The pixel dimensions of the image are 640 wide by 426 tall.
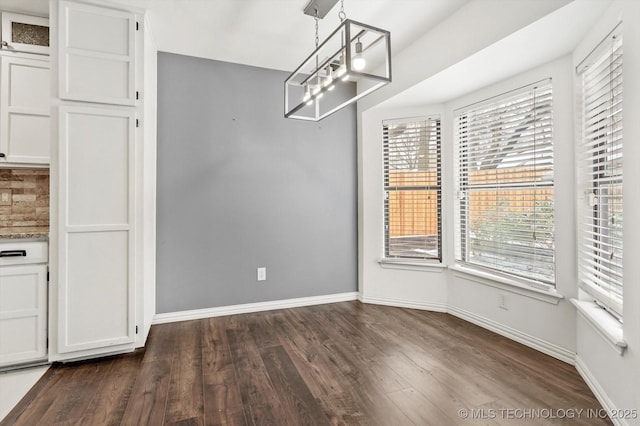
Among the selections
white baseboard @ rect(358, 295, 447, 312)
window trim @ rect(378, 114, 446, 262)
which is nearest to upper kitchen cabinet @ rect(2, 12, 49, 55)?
window trim @ rect(378, 114, 446, 262)

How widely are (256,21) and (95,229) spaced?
206cm

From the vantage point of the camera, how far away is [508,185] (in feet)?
9.34

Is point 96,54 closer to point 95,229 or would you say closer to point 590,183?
point 95,229

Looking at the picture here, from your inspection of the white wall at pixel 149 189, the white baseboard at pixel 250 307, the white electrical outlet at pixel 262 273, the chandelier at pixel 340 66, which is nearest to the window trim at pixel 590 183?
the chandelier at pixel 340 66

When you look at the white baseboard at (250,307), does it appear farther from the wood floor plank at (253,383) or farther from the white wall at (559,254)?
the white wall at (559,254)

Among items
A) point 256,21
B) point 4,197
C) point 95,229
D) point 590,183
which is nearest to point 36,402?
point 95,229

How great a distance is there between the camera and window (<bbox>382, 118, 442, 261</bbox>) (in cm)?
355

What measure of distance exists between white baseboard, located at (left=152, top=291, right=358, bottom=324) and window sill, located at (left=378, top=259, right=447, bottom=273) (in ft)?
1.83

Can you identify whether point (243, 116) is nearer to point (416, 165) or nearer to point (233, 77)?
point (233, 77)

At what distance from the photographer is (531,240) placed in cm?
267

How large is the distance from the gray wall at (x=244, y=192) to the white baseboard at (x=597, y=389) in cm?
223

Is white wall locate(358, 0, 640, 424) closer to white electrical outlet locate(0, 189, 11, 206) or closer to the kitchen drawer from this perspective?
the kitchen drawer

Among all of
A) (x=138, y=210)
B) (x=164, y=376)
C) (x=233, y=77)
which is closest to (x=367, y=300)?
(x=164, y=376)

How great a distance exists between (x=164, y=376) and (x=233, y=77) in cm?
282
